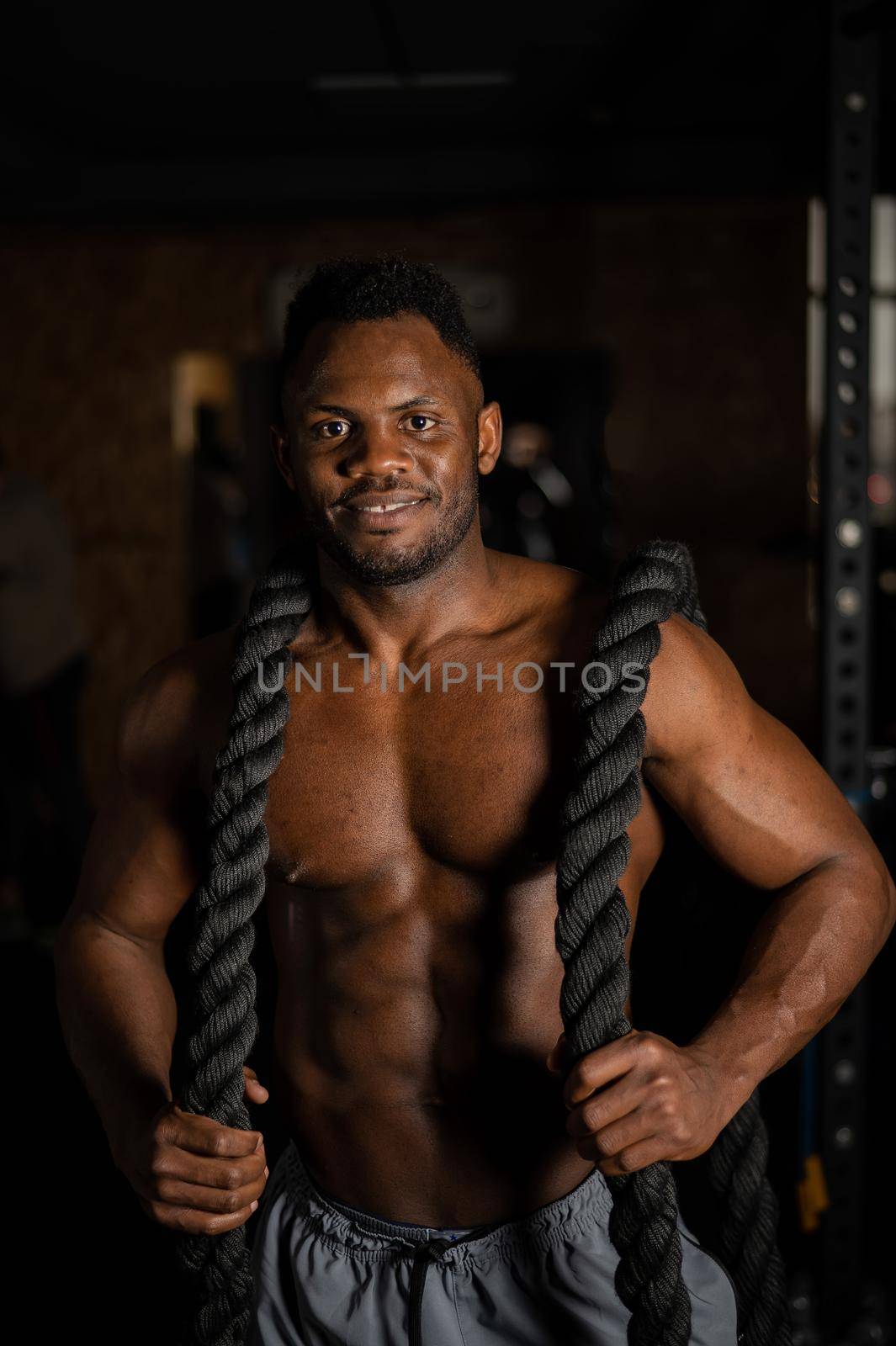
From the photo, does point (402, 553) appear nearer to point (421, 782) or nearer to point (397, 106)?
point (421, 782)

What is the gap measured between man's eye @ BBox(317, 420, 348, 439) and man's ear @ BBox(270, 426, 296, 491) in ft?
0.27

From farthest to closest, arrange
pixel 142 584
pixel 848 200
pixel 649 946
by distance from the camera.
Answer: pixel 142 584 → pixel 848 200 → pixel 649 946

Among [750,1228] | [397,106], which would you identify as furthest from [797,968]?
[397,106]

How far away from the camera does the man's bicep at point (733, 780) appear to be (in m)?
1.05

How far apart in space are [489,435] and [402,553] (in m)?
0.20

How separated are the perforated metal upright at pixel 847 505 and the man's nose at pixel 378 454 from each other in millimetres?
763

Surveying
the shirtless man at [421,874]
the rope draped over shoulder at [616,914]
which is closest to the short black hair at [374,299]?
the shirtless man at [421,874]

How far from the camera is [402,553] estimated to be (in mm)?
1113

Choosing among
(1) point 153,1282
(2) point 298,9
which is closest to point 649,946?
(1) point 153,1282

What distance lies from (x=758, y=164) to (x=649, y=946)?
3.99 metres

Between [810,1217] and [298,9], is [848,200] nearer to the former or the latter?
[810,1217]

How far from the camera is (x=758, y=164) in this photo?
4441 mm

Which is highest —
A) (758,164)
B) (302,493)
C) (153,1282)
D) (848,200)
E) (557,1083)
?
(758,164)

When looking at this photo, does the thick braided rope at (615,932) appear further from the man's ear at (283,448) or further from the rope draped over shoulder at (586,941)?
the man's ear at (283,448)
